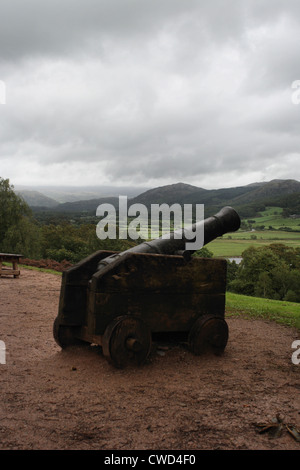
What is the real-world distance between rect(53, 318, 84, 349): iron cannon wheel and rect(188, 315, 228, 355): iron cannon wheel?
5.58 ft

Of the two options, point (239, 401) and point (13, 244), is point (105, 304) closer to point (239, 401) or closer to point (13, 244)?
point (239, 401)

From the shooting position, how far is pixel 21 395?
416 centimetres

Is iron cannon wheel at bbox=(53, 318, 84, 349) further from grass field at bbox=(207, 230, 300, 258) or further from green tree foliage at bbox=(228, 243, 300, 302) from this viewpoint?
grass field at bbox=(207, 230, 300, 258)

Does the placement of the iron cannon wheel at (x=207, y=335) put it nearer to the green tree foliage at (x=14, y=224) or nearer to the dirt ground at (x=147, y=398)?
the dirt ground at (x=147, y=398)

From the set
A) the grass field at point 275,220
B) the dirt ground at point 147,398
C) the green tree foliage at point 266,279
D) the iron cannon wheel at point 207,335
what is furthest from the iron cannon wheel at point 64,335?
the grass field at point 275,220

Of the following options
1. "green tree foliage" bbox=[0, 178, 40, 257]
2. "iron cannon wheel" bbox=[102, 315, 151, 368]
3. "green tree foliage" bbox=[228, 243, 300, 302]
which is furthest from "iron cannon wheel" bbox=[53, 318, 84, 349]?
"green tree foliage" bbox=[228, 243, 300, 302]

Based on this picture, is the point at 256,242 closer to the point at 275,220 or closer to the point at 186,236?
the point at 275,220

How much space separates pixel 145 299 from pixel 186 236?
125 centimetres

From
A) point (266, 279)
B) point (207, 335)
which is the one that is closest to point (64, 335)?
point (207, 335)

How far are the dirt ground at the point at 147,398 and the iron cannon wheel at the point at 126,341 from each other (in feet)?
0.51

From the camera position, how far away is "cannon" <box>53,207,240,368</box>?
15.9 ft

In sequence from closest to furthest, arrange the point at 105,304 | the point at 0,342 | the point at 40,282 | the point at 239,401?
1. the point at 239,401
2. the point at 105,304
3. the point at 0,342
4. the point at 40,282

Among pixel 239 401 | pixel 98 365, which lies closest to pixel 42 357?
pixel 98 365

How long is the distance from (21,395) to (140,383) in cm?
133
